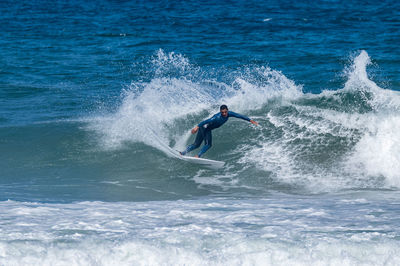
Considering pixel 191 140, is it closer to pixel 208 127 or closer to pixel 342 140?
pixel 208 127

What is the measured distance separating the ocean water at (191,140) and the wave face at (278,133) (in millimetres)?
45

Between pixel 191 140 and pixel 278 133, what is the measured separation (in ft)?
7.40

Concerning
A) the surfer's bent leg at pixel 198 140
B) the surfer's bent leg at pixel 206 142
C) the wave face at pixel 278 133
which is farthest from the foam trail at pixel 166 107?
the surfer's bent leg at pixel 206 142

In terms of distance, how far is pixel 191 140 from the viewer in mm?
13656

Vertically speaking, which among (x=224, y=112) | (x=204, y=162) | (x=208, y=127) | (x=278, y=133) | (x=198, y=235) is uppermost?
(x=224, y=112)

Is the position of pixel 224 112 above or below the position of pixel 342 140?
above

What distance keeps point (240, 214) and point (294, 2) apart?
3182 centimetres

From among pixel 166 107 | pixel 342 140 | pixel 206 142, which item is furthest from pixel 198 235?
pixel 166 107

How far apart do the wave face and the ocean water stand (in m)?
0.05

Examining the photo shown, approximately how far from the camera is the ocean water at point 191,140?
21.2ft

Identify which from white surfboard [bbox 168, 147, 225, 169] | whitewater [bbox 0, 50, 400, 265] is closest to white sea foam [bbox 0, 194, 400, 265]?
whitewater [bbox 0, 50, 400, 265]

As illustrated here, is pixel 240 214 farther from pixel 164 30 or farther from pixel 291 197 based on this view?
pixel 164 30

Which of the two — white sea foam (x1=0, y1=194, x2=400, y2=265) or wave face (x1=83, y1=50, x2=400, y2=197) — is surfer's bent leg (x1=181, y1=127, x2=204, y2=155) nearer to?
wave face (x1=83, y1=50, x2=400, y2=197)

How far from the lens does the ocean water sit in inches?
254
